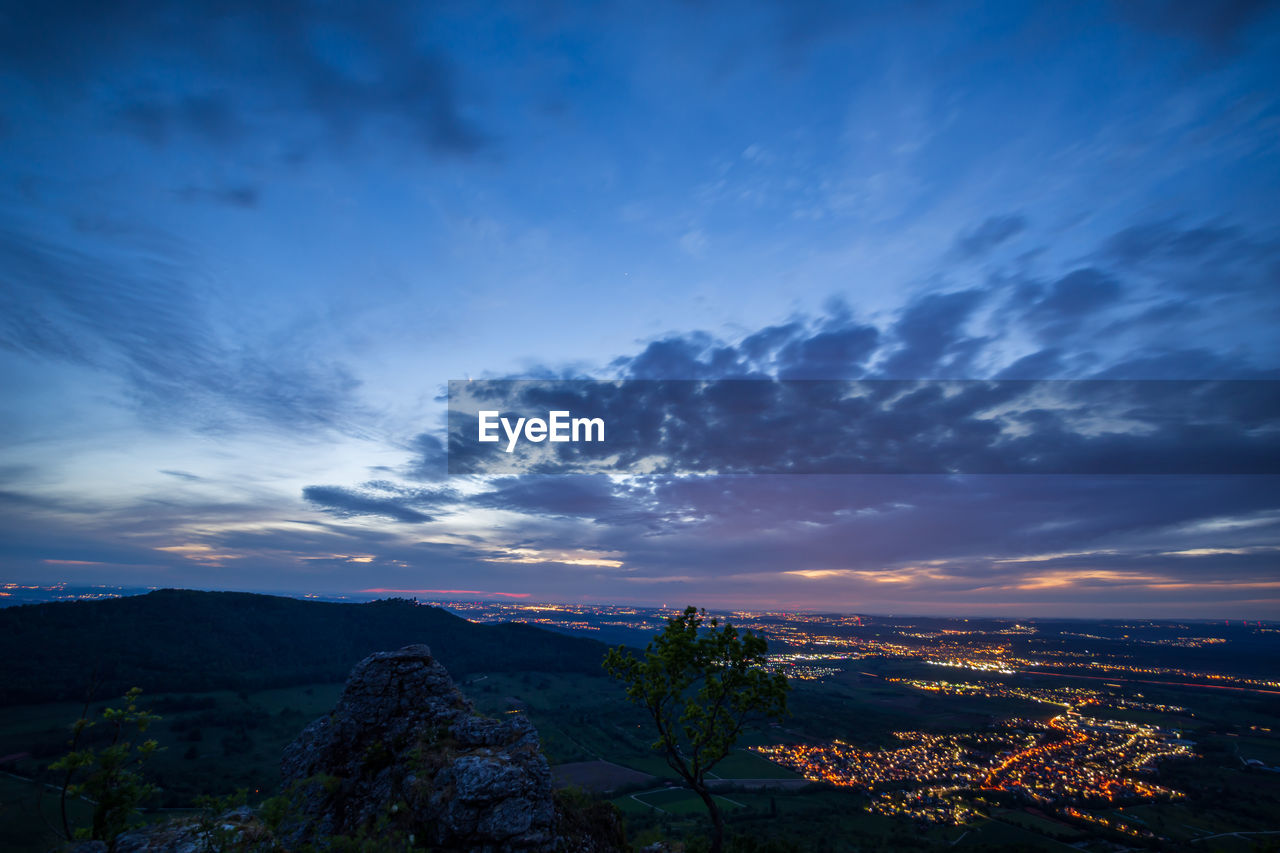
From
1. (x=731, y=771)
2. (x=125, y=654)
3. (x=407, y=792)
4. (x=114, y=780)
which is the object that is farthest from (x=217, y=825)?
(x=125, y=654)

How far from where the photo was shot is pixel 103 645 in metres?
161

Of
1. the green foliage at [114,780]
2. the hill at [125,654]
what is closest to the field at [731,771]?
the hill at [125,654]

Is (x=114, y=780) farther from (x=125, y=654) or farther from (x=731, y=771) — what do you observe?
(x=125, y=654)

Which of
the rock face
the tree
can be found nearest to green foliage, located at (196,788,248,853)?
the rock face

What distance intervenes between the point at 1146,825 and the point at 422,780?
14444cm

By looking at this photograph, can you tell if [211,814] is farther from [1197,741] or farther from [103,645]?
[1197,741]

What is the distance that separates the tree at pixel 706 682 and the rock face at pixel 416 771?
31.4ft

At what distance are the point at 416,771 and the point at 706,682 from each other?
16.6m

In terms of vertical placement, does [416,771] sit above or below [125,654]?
above

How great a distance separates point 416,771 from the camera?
18.8m

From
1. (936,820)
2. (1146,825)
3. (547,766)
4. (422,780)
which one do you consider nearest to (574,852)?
(547,766)

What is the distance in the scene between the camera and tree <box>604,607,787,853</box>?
28141mm

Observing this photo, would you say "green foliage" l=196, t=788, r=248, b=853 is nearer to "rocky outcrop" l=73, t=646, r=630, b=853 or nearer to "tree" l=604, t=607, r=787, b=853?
"rocky outcrop" l=73, t=646, r=630, b=853

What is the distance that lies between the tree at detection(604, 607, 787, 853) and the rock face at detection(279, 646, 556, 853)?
9.58 metres
